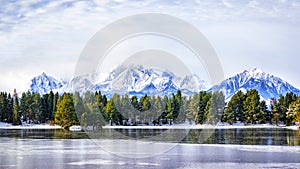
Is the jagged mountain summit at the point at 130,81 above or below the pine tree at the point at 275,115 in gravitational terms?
above

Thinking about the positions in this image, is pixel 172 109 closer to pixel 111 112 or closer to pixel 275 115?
pixel 111 112

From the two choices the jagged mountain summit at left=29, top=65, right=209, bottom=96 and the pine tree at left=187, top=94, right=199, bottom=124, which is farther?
the pine tree at left=187, top=94, right=199, bottom=124

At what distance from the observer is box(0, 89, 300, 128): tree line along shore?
88.4 m

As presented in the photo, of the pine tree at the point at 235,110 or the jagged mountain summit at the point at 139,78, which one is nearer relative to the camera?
the jagged mountain summit at the point at 139,78

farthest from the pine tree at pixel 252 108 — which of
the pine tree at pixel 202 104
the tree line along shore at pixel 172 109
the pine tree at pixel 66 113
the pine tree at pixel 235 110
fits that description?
the pine tree at pixel 66 113

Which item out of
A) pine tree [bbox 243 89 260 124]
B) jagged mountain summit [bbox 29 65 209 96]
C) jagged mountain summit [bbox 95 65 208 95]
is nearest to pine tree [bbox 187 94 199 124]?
jagged mountain summit [bbox 29 65 209 96]

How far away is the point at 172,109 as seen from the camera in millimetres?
97562

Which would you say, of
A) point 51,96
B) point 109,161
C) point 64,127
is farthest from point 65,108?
point 109,161

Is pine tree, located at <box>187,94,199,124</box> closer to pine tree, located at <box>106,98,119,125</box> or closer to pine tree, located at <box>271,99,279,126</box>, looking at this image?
pine tree, located at <box>271,99,279,126</box>

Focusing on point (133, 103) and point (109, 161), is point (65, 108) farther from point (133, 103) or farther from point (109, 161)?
point (109, 161)

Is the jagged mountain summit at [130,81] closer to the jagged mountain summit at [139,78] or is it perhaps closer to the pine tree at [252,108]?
the jagged mountain summit at [139,78]

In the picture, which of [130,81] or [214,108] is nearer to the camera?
[130,81]

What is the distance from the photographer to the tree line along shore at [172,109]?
88.4 meters

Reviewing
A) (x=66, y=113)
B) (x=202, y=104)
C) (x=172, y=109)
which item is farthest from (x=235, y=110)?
(x=66, y=113)
